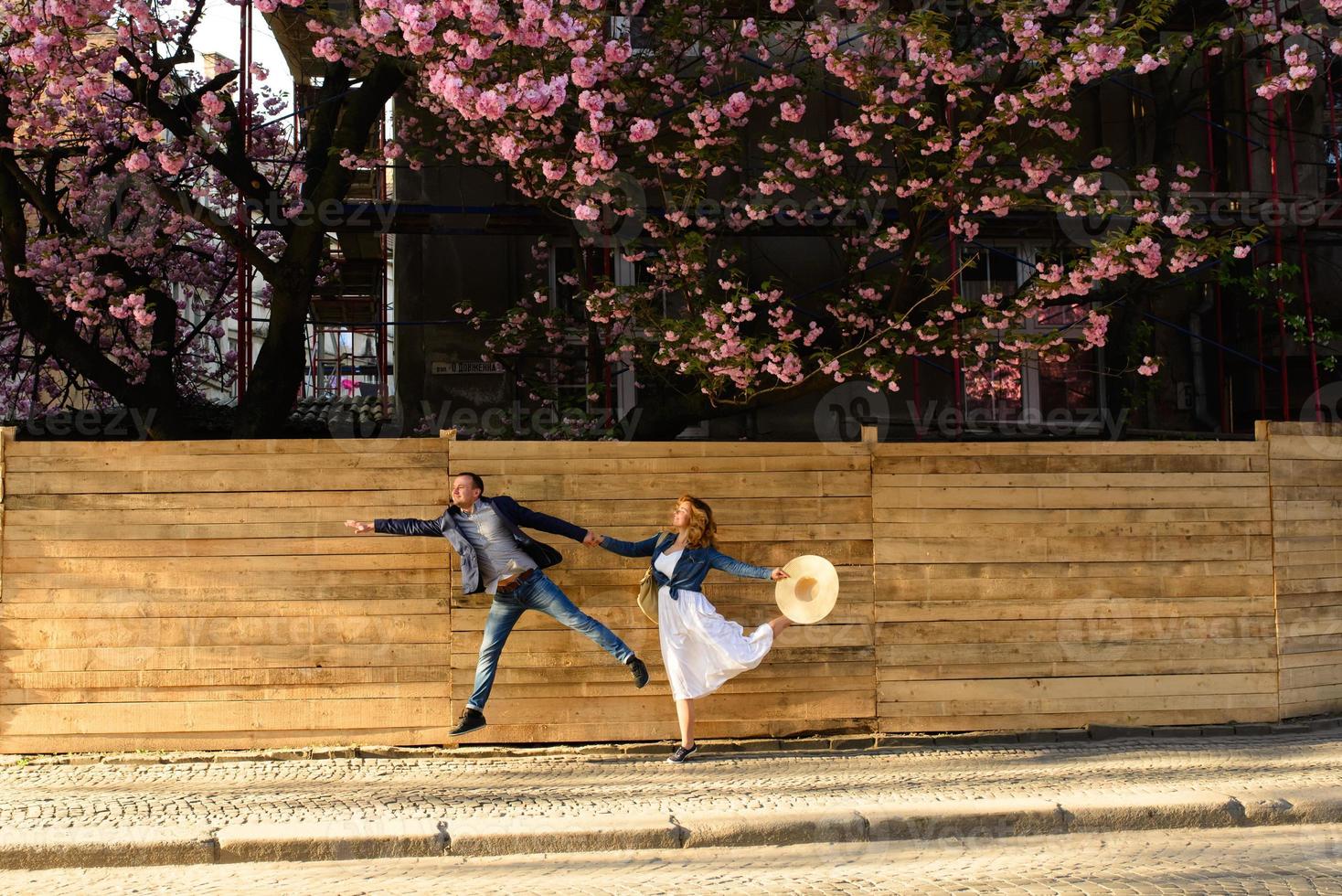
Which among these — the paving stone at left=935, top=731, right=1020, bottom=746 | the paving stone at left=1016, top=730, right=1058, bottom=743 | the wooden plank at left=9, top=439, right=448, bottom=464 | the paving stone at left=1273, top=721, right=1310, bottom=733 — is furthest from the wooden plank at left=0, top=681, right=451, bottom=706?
the paving stone at left=1273, top=721, right=1310, bottom=733

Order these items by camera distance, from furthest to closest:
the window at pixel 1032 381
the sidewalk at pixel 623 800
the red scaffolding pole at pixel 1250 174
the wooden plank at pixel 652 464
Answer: the window at pixel 1032 381 < the red scaffolding pole at pixel 1250 174 < the wooden plank at pixel 652 464 < the sidewalk at pixel 623 800

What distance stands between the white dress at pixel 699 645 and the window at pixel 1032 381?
6864 mm

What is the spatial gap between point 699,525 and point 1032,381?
7.80 meters

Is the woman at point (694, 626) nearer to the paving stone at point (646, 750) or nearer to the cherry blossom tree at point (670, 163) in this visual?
the paving stone at point (646, 750)

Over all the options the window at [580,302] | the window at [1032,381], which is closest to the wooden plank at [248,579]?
the window at [580,302]

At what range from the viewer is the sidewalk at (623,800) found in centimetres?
638

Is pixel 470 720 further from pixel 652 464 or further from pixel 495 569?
pixel 652 464

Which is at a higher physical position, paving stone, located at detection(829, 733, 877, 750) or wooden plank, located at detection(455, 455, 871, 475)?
wooden plank, located at detection(455, 455, 871, 475)

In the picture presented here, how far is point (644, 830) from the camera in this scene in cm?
656

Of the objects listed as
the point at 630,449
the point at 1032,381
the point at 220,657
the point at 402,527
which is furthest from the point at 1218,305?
the point at 220,657

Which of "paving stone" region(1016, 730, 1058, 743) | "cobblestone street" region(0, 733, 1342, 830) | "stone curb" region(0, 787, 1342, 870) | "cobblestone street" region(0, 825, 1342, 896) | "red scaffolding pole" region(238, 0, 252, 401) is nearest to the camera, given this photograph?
"cobblestone street" region(0, 825, 1342, 896)

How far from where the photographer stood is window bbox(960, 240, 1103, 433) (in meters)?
14.6

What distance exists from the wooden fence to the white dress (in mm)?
504

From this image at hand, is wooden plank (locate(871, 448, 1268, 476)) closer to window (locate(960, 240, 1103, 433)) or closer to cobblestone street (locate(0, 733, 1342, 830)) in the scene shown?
cobblestone street (locate(0, 733, 1342, 830))
